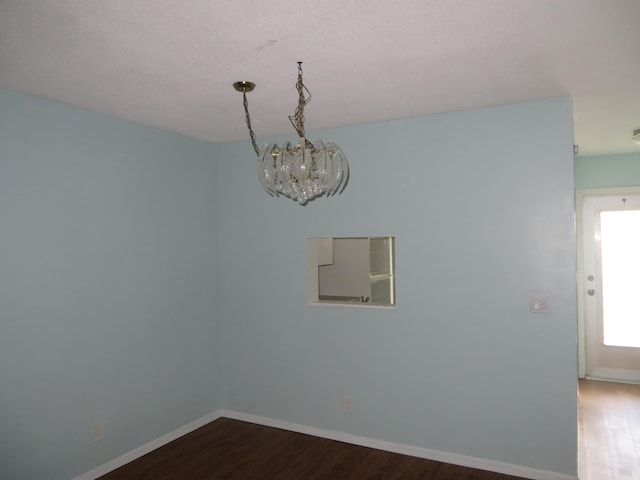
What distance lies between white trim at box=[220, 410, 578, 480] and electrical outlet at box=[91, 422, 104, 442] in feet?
4.17

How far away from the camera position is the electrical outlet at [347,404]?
11.8ft

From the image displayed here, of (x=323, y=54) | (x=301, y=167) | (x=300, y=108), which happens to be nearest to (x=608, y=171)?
(x=323, y=54)

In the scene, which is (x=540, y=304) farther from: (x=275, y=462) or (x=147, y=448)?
(x=147, y=448)

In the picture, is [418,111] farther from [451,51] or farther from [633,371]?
[633,371]

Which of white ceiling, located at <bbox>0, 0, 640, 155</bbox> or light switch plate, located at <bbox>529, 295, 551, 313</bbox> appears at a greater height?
Answer: white ceiling, located at <bbox>0, 0, 640, 155</bbox>

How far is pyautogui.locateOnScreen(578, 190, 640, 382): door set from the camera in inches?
195

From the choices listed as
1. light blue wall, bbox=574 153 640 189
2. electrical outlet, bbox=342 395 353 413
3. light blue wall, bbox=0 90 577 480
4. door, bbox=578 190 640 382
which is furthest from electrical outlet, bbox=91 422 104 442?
light blue wall, bbox=574 153 640 189

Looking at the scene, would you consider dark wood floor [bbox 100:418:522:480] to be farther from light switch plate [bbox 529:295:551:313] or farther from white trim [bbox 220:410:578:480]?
light switch plate [bbox 529:295:551:313]

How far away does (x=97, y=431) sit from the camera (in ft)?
10.0

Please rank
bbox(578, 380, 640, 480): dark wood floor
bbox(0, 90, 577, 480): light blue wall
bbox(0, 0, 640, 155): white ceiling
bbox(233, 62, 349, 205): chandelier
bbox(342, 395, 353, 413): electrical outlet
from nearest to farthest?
1. bbox(0, 0, 640, 155): white ceiling
2. bbox(233, 62, 349, 205): chandelier
3. bbox(0, 90, 577, 480): light blue wall
4. bbox(578, 380, 640, 480): dark wood floor
5. bbox(342, 395, 353, 413): electrical outlet

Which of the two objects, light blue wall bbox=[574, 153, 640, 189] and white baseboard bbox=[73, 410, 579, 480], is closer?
white baseboard bbox=[73, 410, 579, 480]

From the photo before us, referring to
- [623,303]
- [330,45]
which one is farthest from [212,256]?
[623,303]

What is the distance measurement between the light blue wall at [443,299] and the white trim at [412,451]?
46 millimetres

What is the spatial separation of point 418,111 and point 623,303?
144 inches
